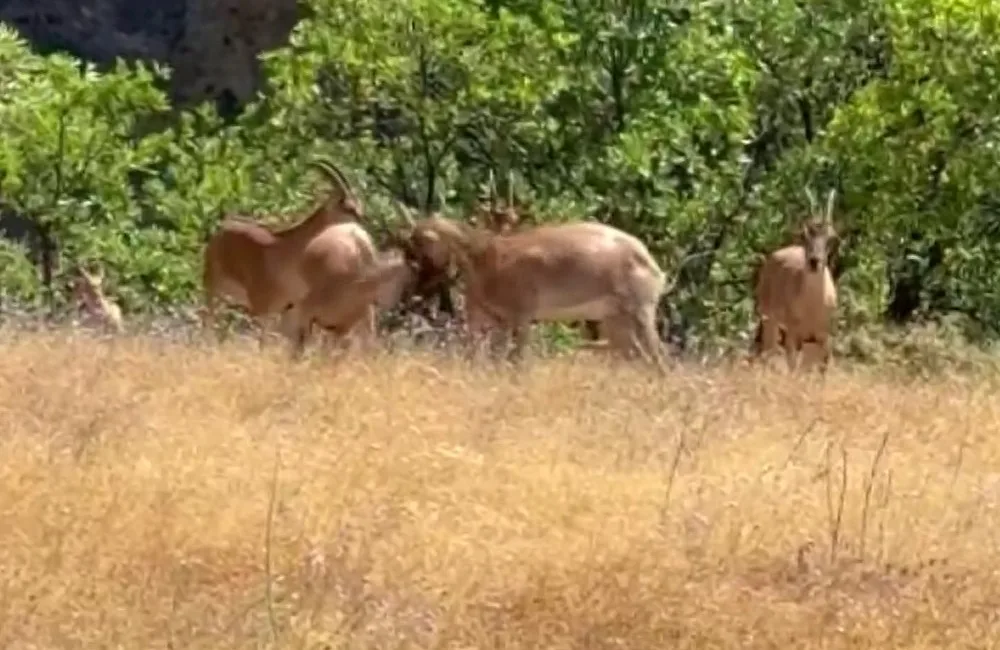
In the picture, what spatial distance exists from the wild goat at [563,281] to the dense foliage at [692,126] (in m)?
8.90

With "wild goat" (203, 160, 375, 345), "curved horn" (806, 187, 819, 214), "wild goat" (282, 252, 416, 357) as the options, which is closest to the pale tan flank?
"wild goat" (203, 160, 375, 345)

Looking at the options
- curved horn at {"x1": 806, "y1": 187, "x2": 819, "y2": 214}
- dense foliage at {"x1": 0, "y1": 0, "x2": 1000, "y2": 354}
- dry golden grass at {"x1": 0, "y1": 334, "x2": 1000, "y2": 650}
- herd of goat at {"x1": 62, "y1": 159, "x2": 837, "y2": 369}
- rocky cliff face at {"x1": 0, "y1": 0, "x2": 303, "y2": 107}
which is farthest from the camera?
rocky cliff face at {"x1": 0, "y1": 0, "x2": 303, "y2": 107}

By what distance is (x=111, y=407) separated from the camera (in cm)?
1034

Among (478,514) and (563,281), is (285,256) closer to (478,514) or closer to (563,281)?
(563,281)

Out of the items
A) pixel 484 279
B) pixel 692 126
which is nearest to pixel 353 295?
pixel 484 279

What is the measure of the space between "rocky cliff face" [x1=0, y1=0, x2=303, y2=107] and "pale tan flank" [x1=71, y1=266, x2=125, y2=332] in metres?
58.3

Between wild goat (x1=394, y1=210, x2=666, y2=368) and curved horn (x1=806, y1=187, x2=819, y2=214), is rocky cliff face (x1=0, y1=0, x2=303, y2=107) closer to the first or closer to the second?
curved horn (x1=806, y1=187, x2=819, y2=214)

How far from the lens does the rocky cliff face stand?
86.6 m

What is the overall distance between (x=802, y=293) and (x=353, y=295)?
11.1 feet

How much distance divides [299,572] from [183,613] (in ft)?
1.80

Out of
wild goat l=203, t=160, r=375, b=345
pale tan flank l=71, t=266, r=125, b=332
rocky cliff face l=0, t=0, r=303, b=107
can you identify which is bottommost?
rocky cliff face l=0, t=0, r=303, b=107

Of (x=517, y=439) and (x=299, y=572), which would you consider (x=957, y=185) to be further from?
(x=299, y=572)

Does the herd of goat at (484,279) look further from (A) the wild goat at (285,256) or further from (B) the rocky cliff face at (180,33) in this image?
(B) the rocky cliff face at (180,33)

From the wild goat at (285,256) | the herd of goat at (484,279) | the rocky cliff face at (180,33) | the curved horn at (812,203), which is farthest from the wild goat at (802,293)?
the rocky cliff face at (180,33)
